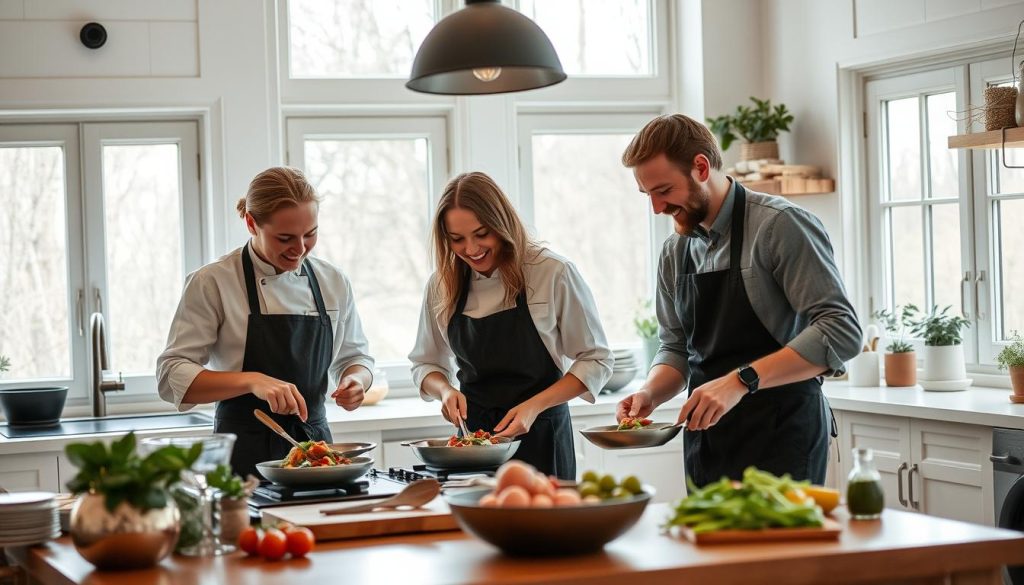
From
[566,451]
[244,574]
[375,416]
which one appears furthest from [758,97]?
[244,574]

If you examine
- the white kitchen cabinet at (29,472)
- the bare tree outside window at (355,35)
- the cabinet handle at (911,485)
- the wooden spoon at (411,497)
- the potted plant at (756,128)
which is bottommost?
the cabinet handle at (911,485)

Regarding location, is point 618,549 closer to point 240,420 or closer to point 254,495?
point 254,495

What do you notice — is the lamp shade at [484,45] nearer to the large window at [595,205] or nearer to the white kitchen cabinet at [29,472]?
the white kitchen cabinet at [29,472]

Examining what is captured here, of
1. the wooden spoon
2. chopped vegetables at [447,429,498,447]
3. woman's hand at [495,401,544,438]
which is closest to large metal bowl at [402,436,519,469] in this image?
chopped vegetables at [447,429,498,447]

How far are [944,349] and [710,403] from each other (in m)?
2.17

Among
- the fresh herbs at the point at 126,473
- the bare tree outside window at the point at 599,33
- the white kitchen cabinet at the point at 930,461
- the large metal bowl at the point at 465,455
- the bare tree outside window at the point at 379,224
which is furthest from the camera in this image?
the bare tree outside window at the point at 599,33

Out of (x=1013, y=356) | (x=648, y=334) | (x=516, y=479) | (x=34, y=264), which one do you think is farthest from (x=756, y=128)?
(x=516, y=479)

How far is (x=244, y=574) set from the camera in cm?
210

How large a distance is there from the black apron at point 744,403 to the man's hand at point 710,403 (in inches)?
10.1

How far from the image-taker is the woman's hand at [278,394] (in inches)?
124

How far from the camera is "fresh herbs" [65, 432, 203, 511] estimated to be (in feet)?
6.96

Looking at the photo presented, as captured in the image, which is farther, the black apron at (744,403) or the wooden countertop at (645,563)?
the black apron at (744,403)

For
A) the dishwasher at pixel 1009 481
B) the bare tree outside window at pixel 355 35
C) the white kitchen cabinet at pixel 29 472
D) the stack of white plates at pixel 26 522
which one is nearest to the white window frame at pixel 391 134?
the bare tree outside window at pixel 355 35

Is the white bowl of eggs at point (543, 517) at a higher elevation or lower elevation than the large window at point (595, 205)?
lower
